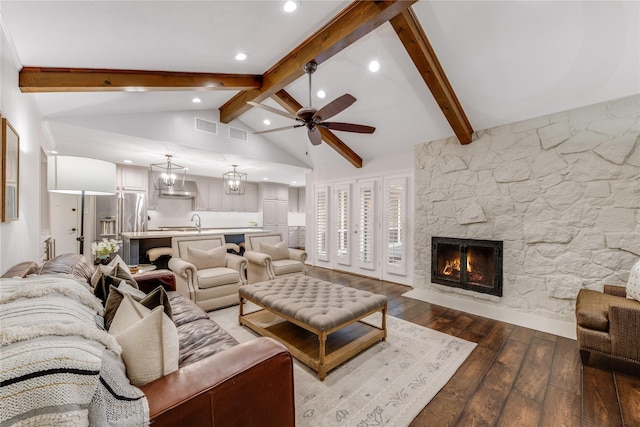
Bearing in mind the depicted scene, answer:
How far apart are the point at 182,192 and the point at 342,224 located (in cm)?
406

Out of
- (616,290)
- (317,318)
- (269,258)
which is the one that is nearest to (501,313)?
(616,290)

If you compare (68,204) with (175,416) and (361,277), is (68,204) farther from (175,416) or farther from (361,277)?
(175,416)

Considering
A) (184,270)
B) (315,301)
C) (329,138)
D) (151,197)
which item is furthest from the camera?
(151,197)

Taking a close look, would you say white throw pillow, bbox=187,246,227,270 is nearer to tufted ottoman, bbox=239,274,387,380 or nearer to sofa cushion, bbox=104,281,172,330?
tufted ottoman, bbox=239,274,387,380

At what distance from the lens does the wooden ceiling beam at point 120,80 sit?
228 centimetres

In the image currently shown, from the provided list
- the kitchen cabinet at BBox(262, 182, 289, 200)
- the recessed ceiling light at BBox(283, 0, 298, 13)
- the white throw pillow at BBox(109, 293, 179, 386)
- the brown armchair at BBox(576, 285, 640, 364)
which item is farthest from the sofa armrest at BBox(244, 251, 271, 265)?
the kitchen cabinet at BBox(262, 182, 289, 200)

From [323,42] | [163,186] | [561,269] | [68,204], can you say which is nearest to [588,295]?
[561,269]

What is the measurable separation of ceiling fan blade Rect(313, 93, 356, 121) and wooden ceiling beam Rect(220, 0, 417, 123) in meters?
0.49

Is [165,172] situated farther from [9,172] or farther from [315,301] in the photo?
[315,301]

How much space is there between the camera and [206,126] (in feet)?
14.9

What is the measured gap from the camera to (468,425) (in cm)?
161

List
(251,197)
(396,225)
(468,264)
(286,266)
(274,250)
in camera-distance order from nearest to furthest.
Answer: (468,264), (286,266), (274,250), (396,225), (251,197)

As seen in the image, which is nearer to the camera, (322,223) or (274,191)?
(322,223)

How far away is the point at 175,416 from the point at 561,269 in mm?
3933
